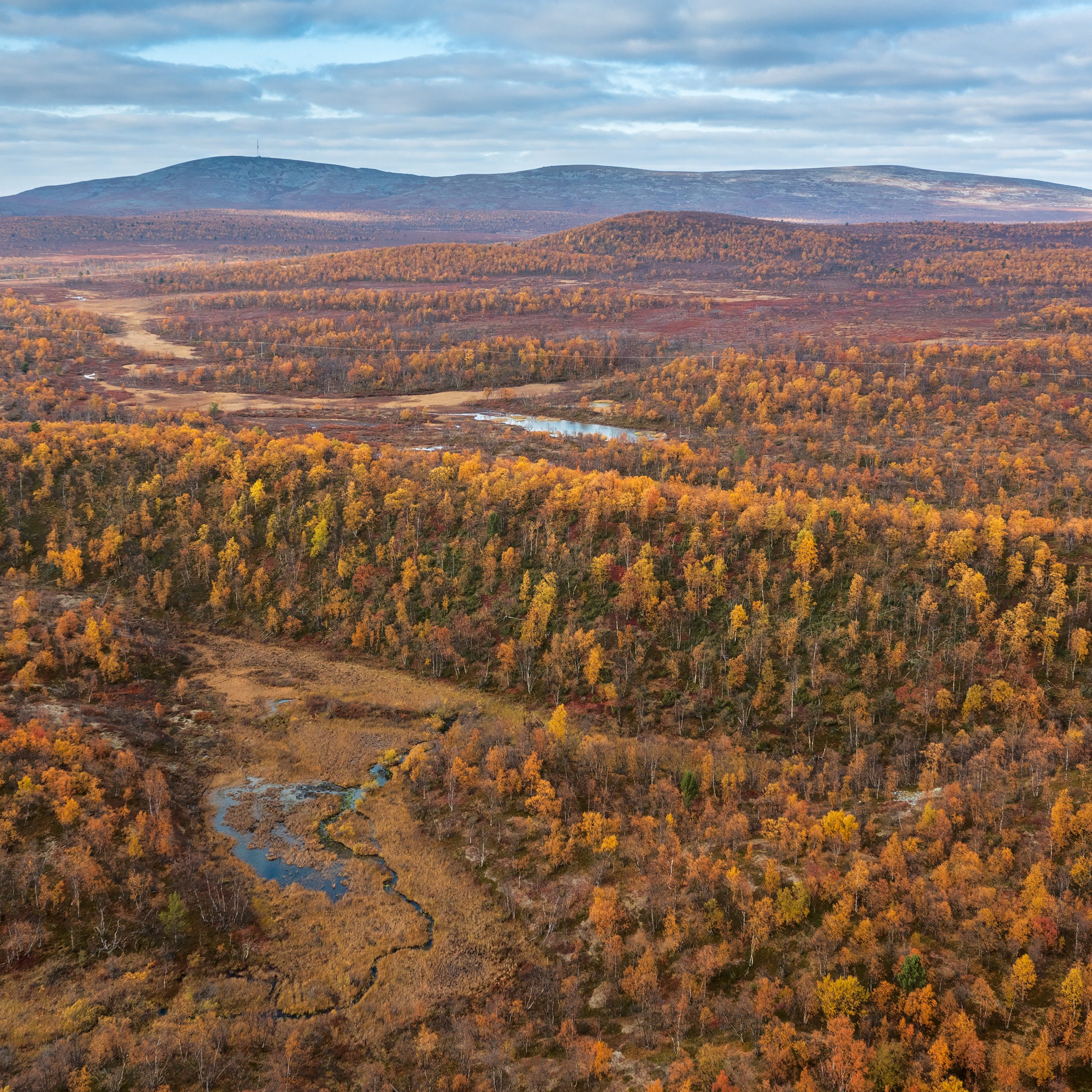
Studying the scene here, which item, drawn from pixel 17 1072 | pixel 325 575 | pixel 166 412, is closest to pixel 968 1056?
pixel 17 1072

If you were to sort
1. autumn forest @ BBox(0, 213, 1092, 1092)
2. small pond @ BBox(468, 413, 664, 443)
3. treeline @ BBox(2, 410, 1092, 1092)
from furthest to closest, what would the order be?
1. small pond @ BBox(468, 413, 664, 443)
2. treeline @ BBox(2, 410, 1092, 1092)
3. autumn forest @ BBox(0, 213, 1092, 1092)

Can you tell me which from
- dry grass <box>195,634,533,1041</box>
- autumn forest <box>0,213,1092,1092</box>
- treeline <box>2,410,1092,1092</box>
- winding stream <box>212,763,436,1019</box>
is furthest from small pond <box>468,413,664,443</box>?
winding stream <box>212,763,436,1019</box>

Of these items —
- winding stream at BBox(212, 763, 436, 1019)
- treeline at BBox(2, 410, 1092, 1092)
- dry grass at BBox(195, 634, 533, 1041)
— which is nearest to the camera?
treeline at BBox(2, 410, 1092, 1092)

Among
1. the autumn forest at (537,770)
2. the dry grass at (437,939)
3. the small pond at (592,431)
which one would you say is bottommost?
the dry grass at (437,939)

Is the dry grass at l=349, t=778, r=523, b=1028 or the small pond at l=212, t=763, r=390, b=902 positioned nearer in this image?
the dry grass at l=349, t=778, r=523, b=1028

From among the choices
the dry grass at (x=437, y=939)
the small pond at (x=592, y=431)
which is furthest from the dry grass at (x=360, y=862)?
the small pond at (x=592, y=431)

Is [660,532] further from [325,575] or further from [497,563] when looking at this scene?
[325,575]

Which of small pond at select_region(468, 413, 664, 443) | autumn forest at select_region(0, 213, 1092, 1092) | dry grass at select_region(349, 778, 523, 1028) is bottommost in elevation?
dry grass at select_region(349, 778, 523, 1028)

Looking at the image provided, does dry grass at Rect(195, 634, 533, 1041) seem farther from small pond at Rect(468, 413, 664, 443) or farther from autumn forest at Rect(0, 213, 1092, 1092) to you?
small pond at Rect(468, 413, 664, 443)

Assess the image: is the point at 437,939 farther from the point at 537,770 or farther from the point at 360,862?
the point at 537,770

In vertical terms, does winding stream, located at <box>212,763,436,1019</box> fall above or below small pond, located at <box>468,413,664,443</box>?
below

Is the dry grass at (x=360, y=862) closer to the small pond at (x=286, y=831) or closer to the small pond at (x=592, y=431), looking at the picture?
the small pond at (x=286, y=831)
